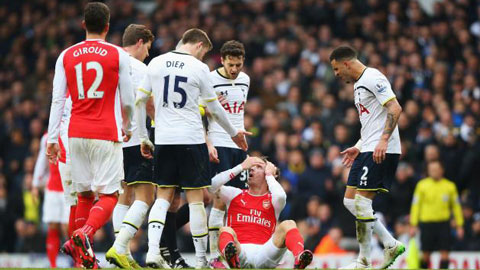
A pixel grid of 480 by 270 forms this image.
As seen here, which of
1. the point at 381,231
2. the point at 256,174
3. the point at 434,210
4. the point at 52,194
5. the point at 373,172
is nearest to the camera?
the point at 373,172

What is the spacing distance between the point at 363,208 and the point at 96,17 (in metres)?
4.17

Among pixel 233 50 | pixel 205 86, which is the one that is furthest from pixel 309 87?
pixel 205 86

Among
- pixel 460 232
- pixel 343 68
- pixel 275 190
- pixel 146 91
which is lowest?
pixel 460 232

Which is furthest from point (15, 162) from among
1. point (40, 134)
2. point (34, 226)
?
point (34, 226)

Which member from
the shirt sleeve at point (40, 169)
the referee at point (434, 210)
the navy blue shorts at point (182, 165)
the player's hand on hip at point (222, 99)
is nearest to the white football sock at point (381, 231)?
the navy blue shorts at point (182, 165)

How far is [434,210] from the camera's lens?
59.8ft

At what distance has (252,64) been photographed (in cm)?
2509

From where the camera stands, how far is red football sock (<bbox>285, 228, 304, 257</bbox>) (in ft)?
37.3

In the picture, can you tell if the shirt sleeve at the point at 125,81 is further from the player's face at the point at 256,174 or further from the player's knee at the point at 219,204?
the player's knee at the point at 219,204

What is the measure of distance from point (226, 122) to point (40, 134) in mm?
13442

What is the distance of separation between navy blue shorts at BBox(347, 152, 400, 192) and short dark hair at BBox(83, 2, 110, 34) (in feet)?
12.2

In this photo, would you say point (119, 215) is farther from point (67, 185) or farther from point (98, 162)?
A: point (98, 162)

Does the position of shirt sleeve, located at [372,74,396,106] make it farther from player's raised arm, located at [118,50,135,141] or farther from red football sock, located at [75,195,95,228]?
red football sock, located at [75,195,95,228]

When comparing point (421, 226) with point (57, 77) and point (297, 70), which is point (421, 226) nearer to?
A: point (297, 70)
